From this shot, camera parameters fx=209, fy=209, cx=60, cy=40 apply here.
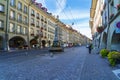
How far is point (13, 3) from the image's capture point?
157 ft

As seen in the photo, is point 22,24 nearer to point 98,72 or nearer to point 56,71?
point 56,71

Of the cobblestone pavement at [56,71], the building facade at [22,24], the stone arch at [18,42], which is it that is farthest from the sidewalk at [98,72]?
the stone arch at [18,42]

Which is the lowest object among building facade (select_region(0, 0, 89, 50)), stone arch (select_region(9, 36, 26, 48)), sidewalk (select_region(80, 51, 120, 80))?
sidewalk (select_region(80, 51, 120, 80))

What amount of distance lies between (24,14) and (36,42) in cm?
1087

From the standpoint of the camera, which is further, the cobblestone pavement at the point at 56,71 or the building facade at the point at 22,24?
the building facade at the point at 22,24

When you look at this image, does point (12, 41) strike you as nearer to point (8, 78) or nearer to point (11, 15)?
point (11, 15)

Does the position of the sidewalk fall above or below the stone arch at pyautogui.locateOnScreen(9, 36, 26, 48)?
below

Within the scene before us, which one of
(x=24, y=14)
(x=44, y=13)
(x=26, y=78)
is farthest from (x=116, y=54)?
(x=44, y=13)

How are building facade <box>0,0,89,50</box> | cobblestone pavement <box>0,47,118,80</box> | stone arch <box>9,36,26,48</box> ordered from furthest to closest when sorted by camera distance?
stone arch <box>9,36,26,48</box>, building facade <box>0,0,89,50</box>, cobblestone pavement <box>0,47,118,80</box>

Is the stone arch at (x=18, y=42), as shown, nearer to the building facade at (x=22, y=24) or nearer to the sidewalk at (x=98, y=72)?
the building facade at (x=22, y=24)

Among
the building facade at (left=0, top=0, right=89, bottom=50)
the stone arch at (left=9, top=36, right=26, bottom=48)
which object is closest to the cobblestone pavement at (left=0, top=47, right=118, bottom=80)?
the building facade at (left=0, top=0, right=89, bottom=50)

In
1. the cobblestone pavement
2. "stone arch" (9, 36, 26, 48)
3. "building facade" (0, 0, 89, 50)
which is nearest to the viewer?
the cobblestone pavement

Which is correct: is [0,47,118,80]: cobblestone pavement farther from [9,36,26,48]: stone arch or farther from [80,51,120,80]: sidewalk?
[9,36,26,48]: stone arch

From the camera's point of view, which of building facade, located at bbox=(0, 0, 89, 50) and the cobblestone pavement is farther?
building facade, located at bbox=(0, 0, 89, 50)
